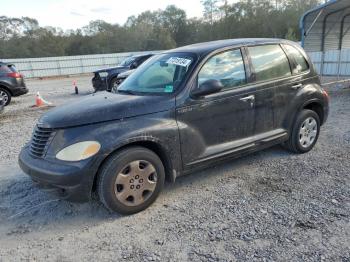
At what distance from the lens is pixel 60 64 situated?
31328 millimetres

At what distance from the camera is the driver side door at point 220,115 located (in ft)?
13.1

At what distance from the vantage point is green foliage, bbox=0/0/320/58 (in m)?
46.4

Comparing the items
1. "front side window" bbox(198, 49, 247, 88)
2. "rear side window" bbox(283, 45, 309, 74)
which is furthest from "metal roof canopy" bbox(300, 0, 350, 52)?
"front side window" bbox(198, 49, 247, 88)

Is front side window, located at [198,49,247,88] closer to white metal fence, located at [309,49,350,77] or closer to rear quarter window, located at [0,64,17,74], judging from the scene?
rear quarter window, located at [0,64,17,74]

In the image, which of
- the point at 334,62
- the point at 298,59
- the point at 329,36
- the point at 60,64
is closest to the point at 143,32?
the point at 60,64

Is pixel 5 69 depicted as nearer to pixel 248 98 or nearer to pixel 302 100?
pixel 248 98

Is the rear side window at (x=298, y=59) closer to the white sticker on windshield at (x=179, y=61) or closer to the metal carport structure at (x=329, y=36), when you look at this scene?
the white sticker on windshield at (x=179, y=61)

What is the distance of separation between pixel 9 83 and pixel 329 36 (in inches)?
624

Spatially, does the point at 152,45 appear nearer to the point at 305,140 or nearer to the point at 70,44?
the point at 70,44

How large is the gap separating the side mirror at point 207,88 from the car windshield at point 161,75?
0.24m

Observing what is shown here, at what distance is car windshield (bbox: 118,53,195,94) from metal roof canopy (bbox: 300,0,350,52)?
12.3 meters

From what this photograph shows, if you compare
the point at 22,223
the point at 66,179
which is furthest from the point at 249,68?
the point at 22,223

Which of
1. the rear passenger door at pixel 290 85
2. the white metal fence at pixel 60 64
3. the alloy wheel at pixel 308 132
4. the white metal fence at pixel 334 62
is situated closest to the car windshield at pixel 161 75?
the rear passenger door at pixel 290 85

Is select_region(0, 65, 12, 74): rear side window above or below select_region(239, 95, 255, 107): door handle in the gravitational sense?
above
